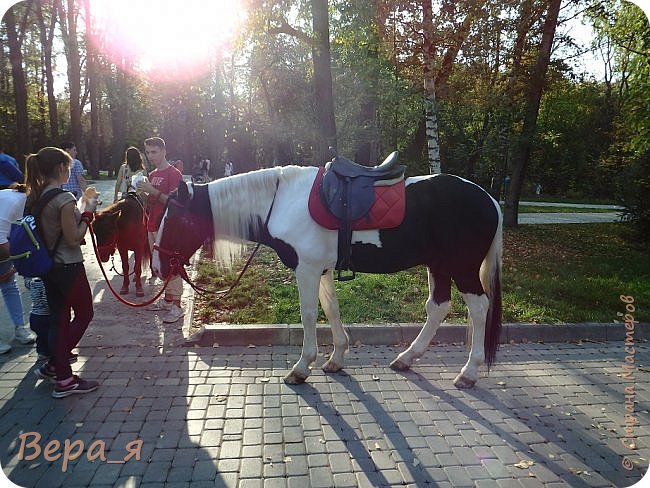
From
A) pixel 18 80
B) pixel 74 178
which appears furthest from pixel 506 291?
pixel 18 80

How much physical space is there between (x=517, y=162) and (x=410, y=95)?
389 cm

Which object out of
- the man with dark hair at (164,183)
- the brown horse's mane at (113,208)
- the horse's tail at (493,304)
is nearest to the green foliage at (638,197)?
the horse's tail at (493,304)

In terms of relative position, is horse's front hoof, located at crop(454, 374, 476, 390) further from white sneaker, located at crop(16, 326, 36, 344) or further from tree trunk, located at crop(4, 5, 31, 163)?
tree trunk, located at crop(4, 5, 31, 163)

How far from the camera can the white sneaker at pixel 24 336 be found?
4297 mm

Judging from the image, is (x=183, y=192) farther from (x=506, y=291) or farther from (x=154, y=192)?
(x=506, y=291)

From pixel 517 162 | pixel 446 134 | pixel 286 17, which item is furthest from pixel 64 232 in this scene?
pixel 446 134

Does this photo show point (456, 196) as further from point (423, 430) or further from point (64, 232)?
point (64, 232)

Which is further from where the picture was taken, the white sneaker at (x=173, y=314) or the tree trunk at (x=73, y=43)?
the tree trunk at (x=73, y=43)

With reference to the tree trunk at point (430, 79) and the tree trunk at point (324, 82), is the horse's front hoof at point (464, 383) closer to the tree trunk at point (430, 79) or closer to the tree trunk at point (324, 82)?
the tree trunk at point (324, 82)

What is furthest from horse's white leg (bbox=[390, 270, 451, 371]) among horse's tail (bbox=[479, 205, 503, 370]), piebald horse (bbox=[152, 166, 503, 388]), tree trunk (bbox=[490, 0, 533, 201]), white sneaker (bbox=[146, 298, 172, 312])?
tree trunk (bbox=[490, 0, 533, 201])

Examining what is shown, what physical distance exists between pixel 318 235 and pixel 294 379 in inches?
51.0

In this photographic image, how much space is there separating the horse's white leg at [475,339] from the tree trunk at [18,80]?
40.4ft

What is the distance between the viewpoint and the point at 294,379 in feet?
12.2

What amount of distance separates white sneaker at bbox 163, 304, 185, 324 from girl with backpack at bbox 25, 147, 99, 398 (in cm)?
146
